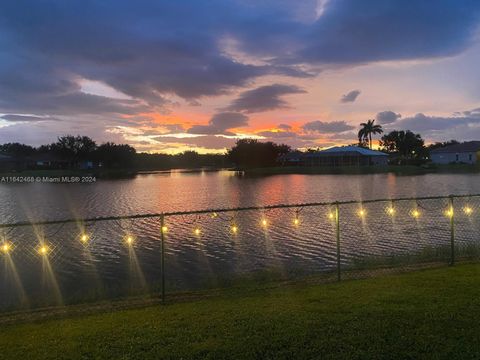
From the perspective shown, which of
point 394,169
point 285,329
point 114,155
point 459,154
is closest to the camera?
point 285,329

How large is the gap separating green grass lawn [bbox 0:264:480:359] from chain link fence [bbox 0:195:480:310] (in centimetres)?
175

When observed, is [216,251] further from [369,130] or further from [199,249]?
[369,130]

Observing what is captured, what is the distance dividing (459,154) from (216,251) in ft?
348

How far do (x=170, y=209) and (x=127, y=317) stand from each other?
29.2 meters

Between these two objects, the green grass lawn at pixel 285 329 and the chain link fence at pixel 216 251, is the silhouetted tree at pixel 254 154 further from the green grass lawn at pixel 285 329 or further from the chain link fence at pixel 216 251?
the green grass lawn at pixel 285 329

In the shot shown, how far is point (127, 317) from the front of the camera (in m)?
7.72

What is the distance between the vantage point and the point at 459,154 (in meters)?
107

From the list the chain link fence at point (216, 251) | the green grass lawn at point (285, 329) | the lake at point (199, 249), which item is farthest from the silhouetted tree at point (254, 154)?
the green grass lawn at point (285, 329)

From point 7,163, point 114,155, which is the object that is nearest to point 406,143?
point 114,155

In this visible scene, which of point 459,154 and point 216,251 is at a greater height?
point 459,154

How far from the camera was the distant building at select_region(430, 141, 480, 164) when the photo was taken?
103312 mm

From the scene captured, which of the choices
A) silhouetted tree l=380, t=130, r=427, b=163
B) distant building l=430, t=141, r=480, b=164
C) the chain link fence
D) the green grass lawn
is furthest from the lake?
silhouetted tree l=380, t=130, r=427, b=163

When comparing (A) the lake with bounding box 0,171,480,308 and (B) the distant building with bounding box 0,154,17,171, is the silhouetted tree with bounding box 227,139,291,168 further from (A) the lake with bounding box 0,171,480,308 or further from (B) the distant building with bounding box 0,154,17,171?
(A) the lake with bounding box 0,171,480,308

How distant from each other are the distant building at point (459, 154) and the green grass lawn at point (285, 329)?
10741cm
